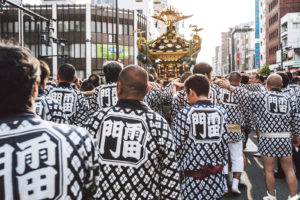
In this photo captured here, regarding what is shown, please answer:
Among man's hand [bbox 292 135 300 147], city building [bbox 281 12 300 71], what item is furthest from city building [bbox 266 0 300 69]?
man's hand [bbox 292 135 300 147]

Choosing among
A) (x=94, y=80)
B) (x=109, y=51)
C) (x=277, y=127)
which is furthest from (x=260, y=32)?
(x=277, y=127)

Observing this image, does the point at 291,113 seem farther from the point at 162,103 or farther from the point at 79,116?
the point at 79,116

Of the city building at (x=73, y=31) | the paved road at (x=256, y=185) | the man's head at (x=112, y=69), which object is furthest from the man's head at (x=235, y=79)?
the city building at (x=73, y=31)

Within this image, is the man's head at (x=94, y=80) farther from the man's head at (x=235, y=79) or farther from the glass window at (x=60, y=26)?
the glass window at (x=60, y=26)

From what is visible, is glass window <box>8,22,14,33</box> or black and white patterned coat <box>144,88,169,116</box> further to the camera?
glass window <box>8,22,14,33</box>

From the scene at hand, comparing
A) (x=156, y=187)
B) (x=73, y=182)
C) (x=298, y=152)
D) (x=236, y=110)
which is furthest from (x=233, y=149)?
(x=73, y=182)

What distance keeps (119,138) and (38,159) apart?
1.10m

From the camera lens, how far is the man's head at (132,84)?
2.73m

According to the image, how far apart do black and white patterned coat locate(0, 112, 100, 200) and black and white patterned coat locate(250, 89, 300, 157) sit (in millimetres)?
4034

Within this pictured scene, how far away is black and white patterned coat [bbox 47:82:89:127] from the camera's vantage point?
5.09 m

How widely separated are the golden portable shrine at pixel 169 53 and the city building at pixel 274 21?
186 ft

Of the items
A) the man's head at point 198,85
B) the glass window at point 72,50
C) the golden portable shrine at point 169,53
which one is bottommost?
the man's head at point 198,85

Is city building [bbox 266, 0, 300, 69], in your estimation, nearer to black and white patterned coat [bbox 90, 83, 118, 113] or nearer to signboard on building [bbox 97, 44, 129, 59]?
signboard on building [bbox 97, 44, 129, 59]

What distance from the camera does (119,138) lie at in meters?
2.63
